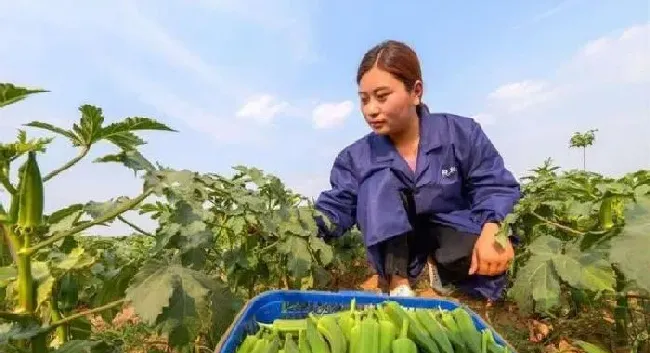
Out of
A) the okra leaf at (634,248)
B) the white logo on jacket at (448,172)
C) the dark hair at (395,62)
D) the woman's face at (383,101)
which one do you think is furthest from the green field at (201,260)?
the dark hair at (395,62)

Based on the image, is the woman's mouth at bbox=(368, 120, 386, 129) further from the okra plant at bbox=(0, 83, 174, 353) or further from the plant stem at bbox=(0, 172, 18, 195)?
the plant stem at bbox=(0, 172, 18, 195)

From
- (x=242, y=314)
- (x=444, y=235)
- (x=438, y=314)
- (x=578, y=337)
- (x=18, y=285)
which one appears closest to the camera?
(x=18, y=285)

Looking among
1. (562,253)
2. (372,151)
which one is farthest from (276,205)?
(562,253)

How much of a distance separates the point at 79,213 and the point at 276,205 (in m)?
1.14

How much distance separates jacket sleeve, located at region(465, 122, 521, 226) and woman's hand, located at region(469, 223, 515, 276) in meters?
0.10

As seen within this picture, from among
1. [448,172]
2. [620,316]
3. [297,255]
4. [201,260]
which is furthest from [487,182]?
[201,260]

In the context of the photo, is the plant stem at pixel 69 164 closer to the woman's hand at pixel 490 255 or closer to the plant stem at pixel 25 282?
the plant stem at pixel 25 282

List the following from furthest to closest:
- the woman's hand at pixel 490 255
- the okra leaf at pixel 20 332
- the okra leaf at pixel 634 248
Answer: the woman's hand at pixel 490 255
the okra leaf at pixel 20 332
the okra leaf at pixel 634 248

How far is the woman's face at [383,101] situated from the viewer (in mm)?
3943

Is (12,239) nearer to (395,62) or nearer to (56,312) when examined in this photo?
(56,312)

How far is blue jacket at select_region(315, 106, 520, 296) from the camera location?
3.77 metres

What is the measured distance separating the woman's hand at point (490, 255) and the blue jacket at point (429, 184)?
129 mm

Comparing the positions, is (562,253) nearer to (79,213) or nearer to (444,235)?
(444,235)

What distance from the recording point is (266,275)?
11.4 feet
